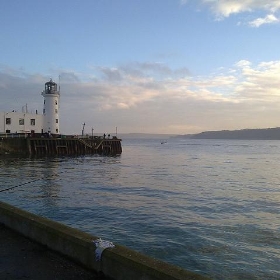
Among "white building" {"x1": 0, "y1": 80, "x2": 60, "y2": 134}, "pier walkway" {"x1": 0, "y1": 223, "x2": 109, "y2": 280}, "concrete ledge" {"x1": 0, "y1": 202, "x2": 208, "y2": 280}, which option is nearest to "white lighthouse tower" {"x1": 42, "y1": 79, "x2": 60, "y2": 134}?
"white building" {"x1": 0, "y1": 80, "x2": 60, "y2": 134}

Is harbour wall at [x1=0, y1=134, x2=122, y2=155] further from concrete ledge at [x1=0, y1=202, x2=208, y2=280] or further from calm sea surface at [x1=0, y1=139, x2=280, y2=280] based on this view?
concrete ledge at [x1=0, y1=202, x2=208, y2=280]

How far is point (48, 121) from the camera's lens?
68.5 meters

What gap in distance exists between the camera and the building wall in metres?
60.7

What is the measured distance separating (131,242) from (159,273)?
6.32m

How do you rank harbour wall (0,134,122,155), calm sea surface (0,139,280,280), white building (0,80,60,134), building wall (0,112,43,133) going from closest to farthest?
calm sea surface (0,139,280,280) < harbour wall (0,134,122,155) < building wall (0,112,43,133) < white building (0,80,60,134)

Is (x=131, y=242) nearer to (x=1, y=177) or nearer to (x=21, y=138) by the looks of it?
(x=1, y=177)

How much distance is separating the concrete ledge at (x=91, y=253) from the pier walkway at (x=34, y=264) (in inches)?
5.0

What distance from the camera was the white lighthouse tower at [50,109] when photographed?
68.2 m

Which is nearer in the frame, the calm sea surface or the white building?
the calm sea surface

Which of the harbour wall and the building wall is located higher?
the building wall

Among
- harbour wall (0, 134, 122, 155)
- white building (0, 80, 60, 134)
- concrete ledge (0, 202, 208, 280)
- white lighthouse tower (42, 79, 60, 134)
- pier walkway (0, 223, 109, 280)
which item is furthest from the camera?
white lighthouse tower (42, 79, 60, 134)

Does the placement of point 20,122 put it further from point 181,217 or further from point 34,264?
point 34,264

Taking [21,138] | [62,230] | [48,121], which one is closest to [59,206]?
[62,230]

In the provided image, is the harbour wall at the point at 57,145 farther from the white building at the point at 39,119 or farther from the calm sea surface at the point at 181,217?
the calm sea surface at the point at 181,217
